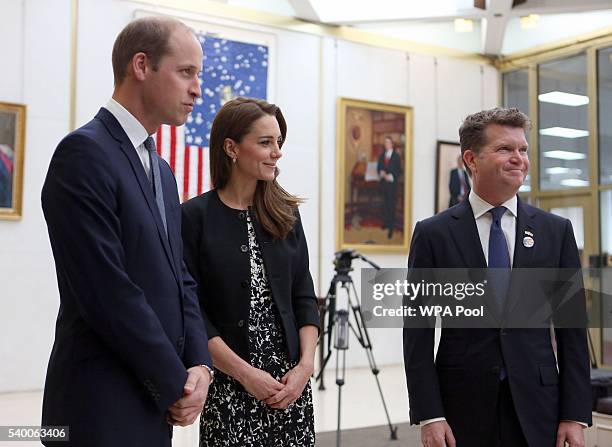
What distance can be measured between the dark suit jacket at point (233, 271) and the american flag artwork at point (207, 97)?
7069 mm

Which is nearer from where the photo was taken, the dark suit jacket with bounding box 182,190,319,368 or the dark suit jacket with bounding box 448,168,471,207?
the dark suit jacket with bounding box 182,190,319,368

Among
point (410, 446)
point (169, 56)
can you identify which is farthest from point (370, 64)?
point (169, 56)

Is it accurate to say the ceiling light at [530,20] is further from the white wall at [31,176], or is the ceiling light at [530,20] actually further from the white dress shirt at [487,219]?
the white dress shirt at [487,219]

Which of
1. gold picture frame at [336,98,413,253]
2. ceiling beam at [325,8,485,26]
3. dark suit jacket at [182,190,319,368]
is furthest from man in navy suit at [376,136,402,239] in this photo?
dark suit jacket at [182,190,319,368]

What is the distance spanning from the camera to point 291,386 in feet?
8.62

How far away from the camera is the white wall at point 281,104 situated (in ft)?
29.4

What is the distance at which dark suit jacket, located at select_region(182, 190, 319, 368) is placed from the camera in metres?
2.69

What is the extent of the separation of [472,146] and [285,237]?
2.68 feet

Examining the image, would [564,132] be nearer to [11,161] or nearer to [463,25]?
[463,25]

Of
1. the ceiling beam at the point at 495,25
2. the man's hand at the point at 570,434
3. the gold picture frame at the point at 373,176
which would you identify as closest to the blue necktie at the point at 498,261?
the man's hand at the point at 570,434

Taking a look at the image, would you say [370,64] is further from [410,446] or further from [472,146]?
[472,146]

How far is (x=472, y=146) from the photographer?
2.92 metres

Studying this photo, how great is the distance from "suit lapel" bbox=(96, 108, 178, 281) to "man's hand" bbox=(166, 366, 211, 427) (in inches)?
12.2

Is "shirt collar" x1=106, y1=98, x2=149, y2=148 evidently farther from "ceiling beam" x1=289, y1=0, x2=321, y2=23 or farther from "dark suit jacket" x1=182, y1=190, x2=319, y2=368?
"ceiling beam" x1=289, y1=0, x2=321, y2=23
